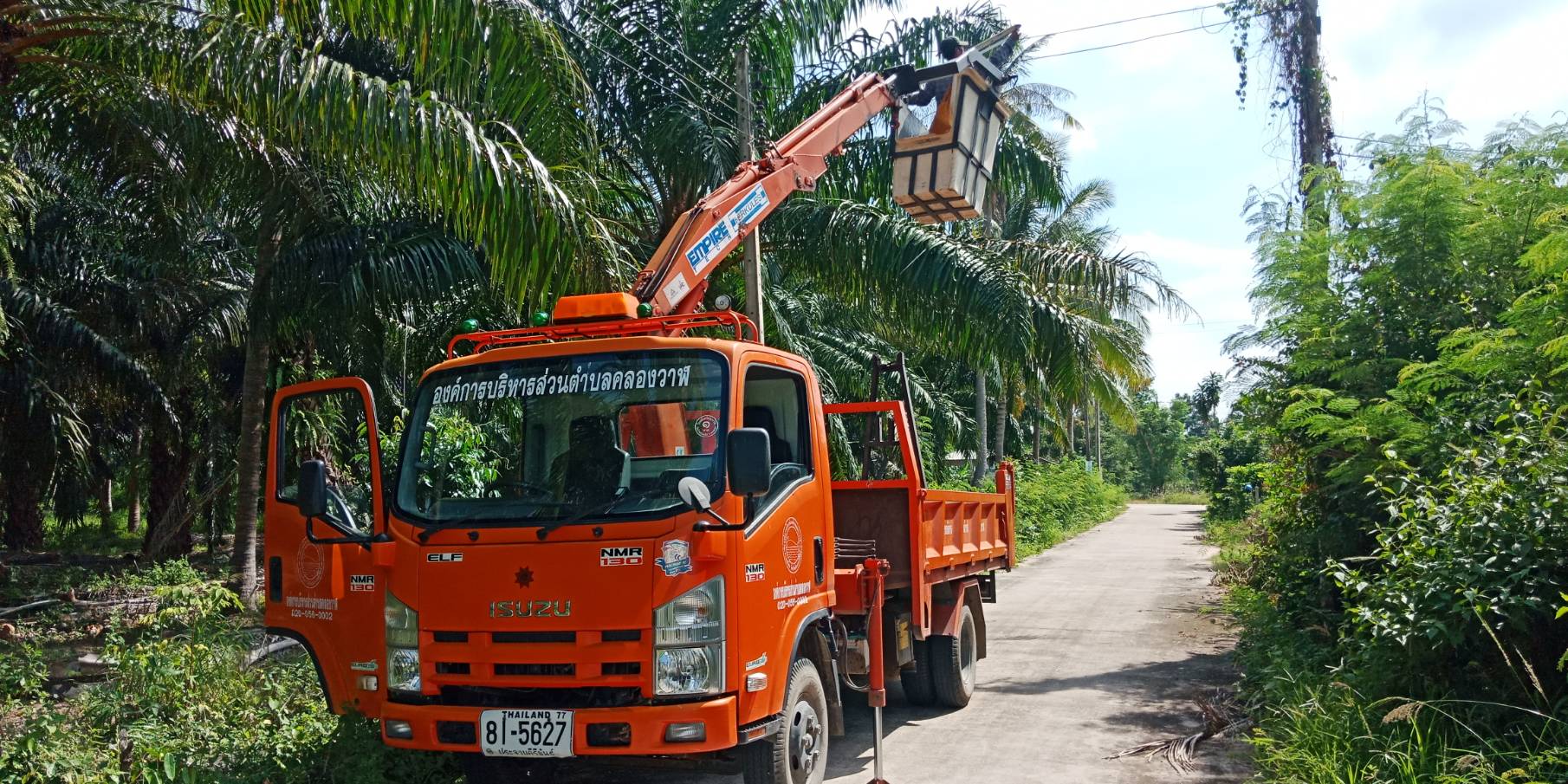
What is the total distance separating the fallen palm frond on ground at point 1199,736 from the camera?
7.00m

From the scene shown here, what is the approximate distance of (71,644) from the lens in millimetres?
10672

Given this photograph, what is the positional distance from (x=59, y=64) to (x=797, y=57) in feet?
24.9

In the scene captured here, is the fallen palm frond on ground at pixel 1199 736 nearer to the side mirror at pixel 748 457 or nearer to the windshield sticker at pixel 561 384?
the side mirror at pixel 748 457

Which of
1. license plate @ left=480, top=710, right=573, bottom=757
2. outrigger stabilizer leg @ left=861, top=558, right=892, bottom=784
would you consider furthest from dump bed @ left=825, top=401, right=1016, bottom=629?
license plate @ left=480, top=710, right=573, bottom=757

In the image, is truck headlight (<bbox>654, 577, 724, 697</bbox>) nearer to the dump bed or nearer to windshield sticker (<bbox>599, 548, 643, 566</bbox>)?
windshield sticker (<bbox>599, 548, 643, 566</bbox>)

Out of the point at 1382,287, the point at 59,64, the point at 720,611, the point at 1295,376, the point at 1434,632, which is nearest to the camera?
the point at 720,611

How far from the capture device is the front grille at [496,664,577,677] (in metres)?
5.00

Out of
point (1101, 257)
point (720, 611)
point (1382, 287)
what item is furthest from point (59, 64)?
point (1101, 257)

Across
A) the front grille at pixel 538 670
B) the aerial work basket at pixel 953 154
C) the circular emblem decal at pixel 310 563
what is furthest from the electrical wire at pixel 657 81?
the front grille at pixel 538 670

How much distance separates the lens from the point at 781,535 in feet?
18.1

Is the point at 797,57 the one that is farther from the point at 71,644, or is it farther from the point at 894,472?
the point at 71,644

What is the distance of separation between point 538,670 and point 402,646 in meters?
0.71

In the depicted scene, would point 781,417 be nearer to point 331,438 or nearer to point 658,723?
point 658,723

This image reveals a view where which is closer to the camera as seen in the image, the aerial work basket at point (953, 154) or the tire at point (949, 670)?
the tire at point (949, 670)
